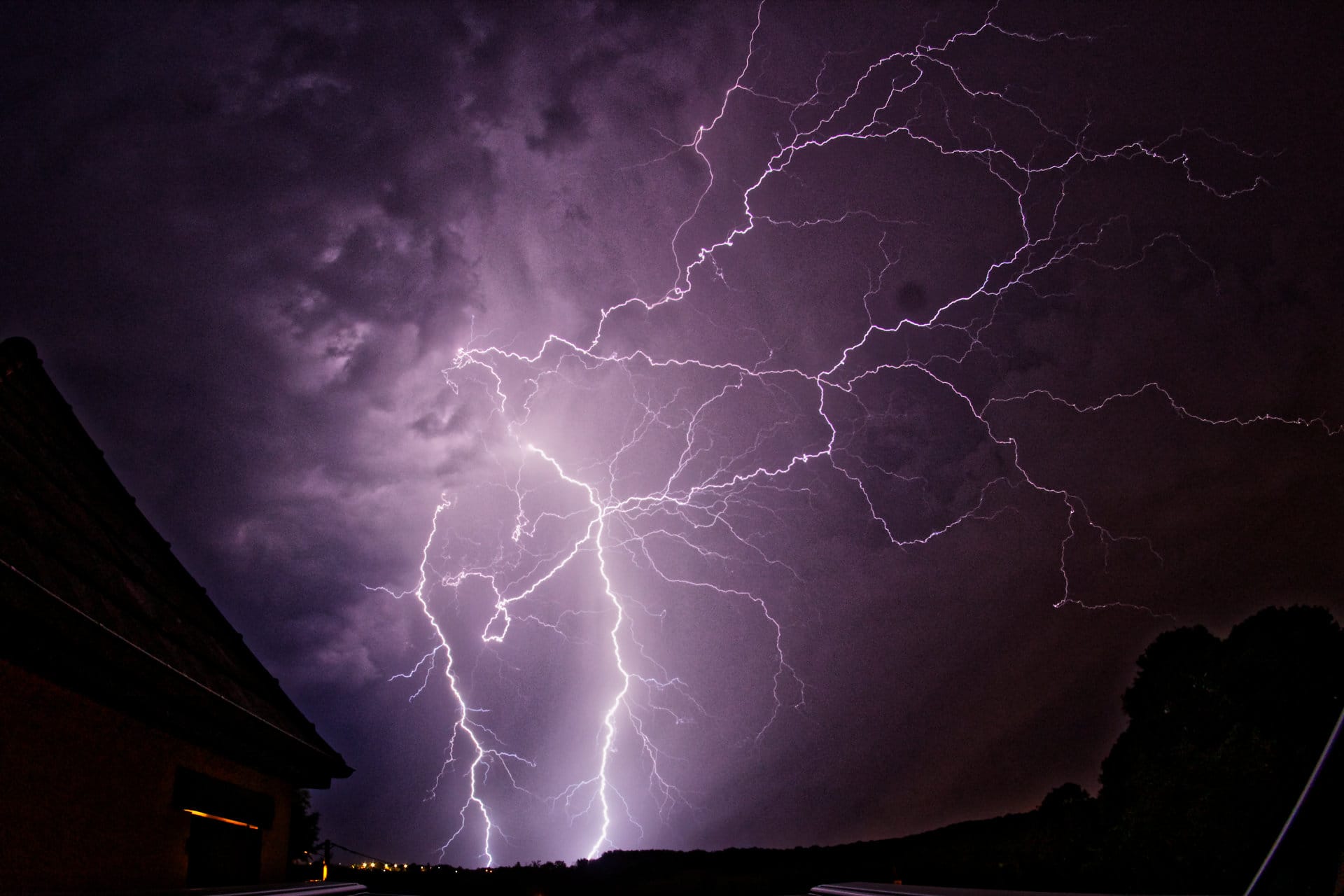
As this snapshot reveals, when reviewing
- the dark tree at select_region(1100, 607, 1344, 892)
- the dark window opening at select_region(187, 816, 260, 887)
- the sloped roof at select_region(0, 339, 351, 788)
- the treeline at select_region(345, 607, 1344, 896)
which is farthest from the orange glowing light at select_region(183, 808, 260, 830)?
the dark tree at select_region(1100, 607, 1344, 892)

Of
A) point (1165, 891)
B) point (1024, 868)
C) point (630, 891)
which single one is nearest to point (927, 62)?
Result: point (1165, 891)

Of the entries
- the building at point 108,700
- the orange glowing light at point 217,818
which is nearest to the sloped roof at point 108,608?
the building at point 108,700

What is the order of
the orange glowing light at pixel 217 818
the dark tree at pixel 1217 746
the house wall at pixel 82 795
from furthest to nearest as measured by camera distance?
the dark tree at pixel 1217 746
the orange glowing light at pixel 217 818
the house wall at pixel 82 795

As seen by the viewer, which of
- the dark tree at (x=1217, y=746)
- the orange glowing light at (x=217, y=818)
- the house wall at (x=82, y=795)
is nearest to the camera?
the house wall at (x=82, y=795)

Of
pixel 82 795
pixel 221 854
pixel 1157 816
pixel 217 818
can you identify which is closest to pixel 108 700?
pixel 82 795

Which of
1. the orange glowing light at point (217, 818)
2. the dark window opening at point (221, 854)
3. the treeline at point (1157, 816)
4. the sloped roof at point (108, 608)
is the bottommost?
the treeline at point (1157, 816)

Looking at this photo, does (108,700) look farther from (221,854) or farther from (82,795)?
(221,854)

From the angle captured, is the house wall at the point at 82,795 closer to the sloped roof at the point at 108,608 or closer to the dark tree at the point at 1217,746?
the sloped roof at the point at 108,608
